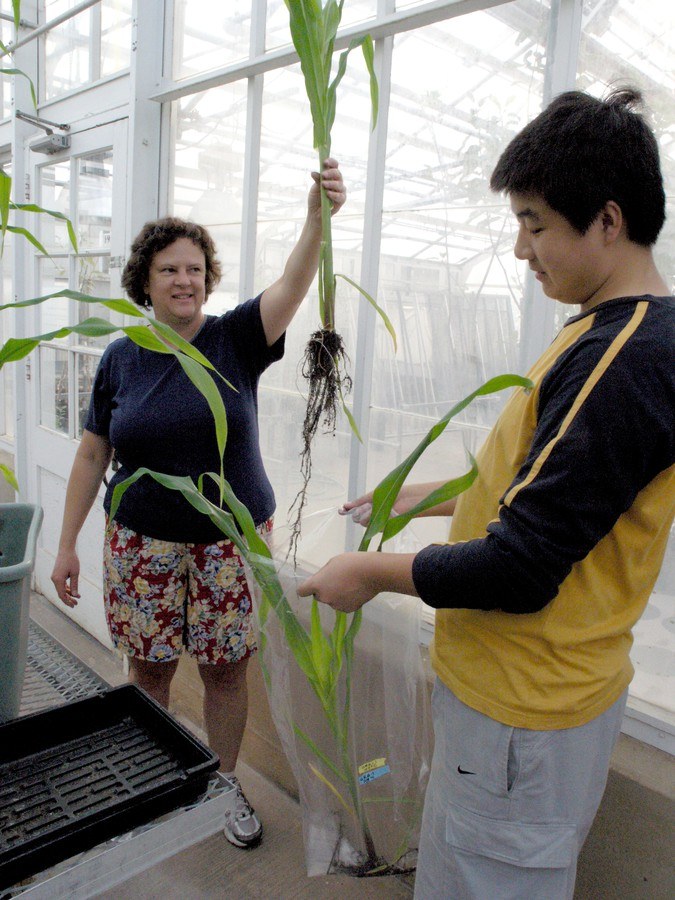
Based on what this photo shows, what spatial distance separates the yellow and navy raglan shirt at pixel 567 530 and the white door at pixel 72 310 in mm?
1707

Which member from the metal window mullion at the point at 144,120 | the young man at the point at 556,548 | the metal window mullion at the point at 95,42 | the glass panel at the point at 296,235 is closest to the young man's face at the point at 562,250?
the young man at the point at 556,548

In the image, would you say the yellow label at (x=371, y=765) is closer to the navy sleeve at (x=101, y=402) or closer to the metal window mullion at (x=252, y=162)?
the navy sleeve at (x=101, y=402)

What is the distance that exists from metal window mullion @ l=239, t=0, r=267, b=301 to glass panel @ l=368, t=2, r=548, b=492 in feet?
1.55

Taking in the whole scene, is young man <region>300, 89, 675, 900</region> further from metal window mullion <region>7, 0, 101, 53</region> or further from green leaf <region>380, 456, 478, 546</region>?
metal window mullion <region>7, 0, 101, 53</region>

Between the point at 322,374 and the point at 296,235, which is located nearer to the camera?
the point at 322,374

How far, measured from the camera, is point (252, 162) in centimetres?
184

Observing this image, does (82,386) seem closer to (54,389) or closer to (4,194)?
(54,389)

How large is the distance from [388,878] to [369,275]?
135 centimetres

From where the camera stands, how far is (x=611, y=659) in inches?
30.9

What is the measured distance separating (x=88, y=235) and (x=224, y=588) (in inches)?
61.4

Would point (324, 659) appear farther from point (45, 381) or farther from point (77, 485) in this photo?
point (45, 381)

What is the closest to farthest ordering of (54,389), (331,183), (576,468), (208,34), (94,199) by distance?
1. (576,468)
2. (331,183)
3. (208,34)
4. (94,199)
5. (54,389)

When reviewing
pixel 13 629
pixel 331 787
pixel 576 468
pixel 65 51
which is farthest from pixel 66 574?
pixel 65 51

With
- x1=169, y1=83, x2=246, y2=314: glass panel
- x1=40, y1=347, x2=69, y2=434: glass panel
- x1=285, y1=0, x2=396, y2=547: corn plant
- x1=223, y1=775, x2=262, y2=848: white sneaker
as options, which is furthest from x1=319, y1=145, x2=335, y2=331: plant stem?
x1=40, y1=347, x2=69, y2=434: glass panel
